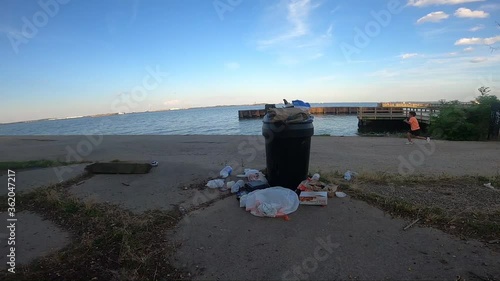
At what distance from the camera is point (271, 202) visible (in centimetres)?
409

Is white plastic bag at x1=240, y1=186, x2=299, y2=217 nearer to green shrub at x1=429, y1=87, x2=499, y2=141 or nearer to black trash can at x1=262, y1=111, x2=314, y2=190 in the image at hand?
black trash can at x1=262, y1=111, x2=314, y2=190

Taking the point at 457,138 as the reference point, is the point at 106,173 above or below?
above

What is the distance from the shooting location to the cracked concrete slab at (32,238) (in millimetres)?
3160

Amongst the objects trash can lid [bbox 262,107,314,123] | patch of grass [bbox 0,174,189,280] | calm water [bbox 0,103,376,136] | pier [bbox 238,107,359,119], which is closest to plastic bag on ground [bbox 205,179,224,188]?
patch of grass [bbox 0,174,189,280]

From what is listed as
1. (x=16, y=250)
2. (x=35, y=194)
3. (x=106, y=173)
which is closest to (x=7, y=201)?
(x=35, y=194)

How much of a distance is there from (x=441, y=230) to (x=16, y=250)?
189 inches

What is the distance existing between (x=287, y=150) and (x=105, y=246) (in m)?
2.74

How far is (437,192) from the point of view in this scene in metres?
4.67

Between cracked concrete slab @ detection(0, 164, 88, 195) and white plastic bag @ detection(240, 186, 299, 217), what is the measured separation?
14.0 ft

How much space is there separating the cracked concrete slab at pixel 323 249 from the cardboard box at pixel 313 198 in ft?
0.61

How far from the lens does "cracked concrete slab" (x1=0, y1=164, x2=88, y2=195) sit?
5.77 metres

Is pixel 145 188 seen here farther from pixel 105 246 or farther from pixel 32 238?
pixel 105 246

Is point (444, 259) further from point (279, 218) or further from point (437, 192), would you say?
point (437, 192)

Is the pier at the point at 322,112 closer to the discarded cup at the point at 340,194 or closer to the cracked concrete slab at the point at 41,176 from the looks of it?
Answer: the cracked concrete slab at the point at 41,176
